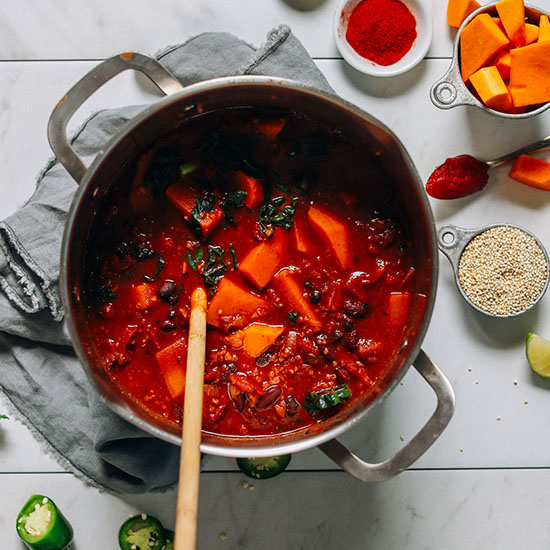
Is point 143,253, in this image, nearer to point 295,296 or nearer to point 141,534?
point 295,296

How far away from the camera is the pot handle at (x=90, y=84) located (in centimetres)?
230

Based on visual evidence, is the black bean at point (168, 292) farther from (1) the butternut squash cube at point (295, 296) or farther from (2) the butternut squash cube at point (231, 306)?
(1) the butternut squash cube at point (295, 296)

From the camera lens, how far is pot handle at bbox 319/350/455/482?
90.2 inches

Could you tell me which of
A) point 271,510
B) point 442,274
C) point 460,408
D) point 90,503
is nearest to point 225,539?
point 271,510

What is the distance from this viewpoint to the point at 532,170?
290cm

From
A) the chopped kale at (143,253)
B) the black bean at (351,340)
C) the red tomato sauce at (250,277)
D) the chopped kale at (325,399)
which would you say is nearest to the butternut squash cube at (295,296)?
the red tomato sauce at (250,277)

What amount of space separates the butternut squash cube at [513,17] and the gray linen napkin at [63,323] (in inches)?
31.0

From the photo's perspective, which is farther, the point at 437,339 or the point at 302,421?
the point at 437,339

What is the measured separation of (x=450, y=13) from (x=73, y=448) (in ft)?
8.21

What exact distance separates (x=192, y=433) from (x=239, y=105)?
48.1 inches

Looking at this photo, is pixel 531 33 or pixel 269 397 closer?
pixel 269 397

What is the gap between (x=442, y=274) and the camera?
2955 mm

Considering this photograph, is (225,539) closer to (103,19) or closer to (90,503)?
(90,503)

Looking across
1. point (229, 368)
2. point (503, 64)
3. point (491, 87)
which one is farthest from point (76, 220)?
point (503, 64)
